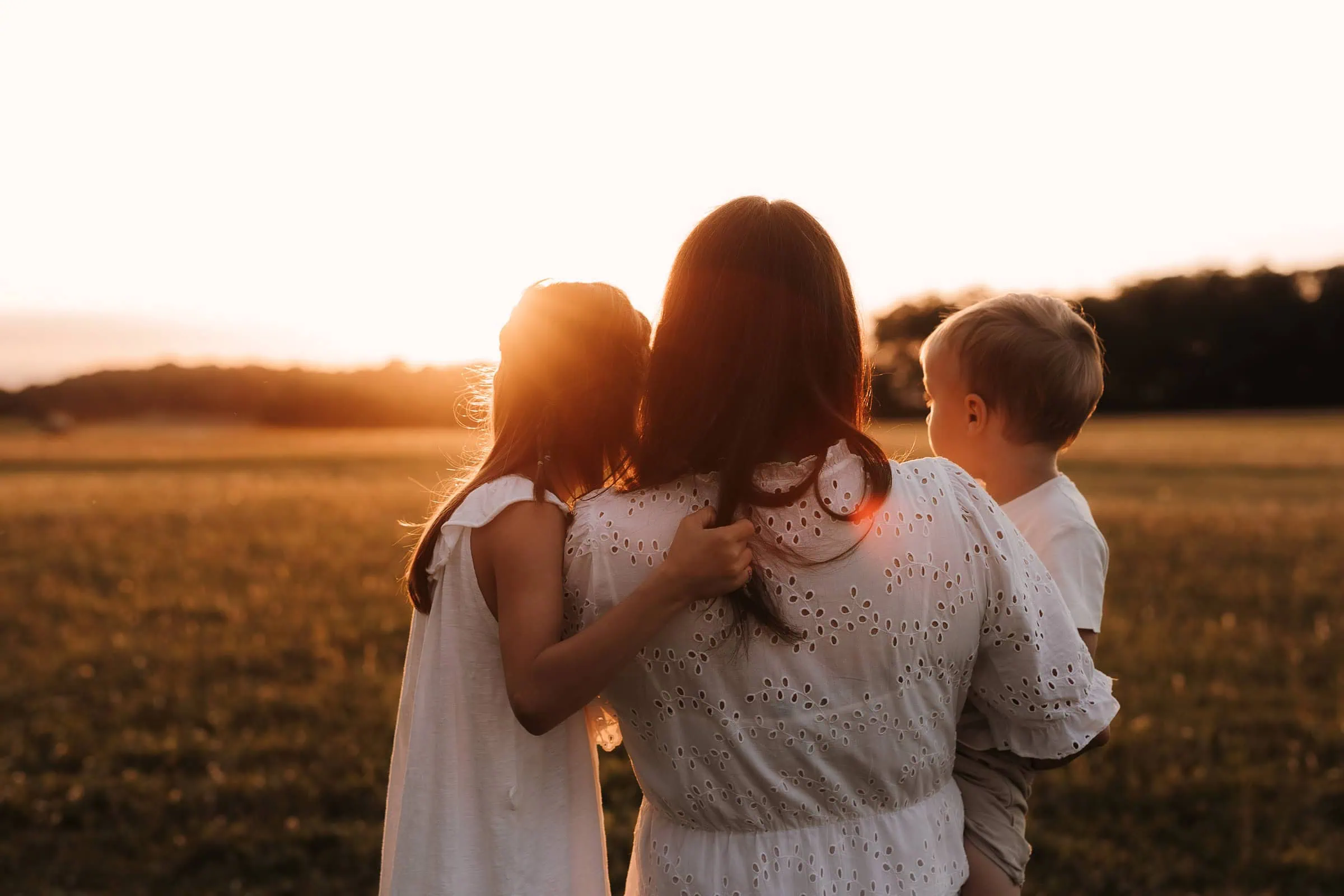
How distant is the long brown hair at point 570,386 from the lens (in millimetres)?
1883

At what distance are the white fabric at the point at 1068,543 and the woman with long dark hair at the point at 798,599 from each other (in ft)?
1.26

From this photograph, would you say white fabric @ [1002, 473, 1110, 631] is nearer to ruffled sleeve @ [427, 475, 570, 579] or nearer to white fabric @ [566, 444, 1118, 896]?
white fabric @ [566, 444, 1118, 896]

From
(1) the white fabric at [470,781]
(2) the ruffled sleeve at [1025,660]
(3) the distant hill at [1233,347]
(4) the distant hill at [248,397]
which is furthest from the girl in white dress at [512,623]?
(3) the distant hill at [1233,347]

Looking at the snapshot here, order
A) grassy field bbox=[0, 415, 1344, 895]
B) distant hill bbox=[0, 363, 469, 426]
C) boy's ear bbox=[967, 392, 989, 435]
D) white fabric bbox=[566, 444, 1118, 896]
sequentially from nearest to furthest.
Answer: white fabric bbox=[566, 444, 1118, 896]
boy's ear bbox=[967, 392, 989, 435]
grassy field bbox=[0, 415, 1344, 895]
distant hill bbox=[0, 363, 469, 426]

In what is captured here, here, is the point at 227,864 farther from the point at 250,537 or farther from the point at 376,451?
the point at 376,451

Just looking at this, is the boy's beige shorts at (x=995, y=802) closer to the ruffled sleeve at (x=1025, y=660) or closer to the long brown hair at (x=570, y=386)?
the ruffled sleeve at (x=1025, y=660)

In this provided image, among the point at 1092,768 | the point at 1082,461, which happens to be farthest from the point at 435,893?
the point at 1082,461

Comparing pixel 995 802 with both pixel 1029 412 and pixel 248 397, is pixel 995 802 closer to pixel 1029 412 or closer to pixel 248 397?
pixel 1029 412

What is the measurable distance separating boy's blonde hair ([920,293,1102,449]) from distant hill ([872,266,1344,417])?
4167 cm

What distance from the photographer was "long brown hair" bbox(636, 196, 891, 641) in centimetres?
159

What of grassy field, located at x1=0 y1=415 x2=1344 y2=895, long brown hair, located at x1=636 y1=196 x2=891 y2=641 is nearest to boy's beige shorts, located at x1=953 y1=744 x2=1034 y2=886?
long brown hair, located at x1=636 y1=196 x2=891 y2=641

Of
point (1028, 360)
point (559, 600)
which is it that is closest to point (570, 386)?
point (559, 600)

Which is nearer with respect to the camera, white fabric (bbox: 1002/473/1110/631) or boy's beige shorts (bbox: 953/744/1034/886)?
boy's beige shorts (bbox: 953/744/1034/886)

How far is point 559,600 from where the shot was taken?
1.73m
